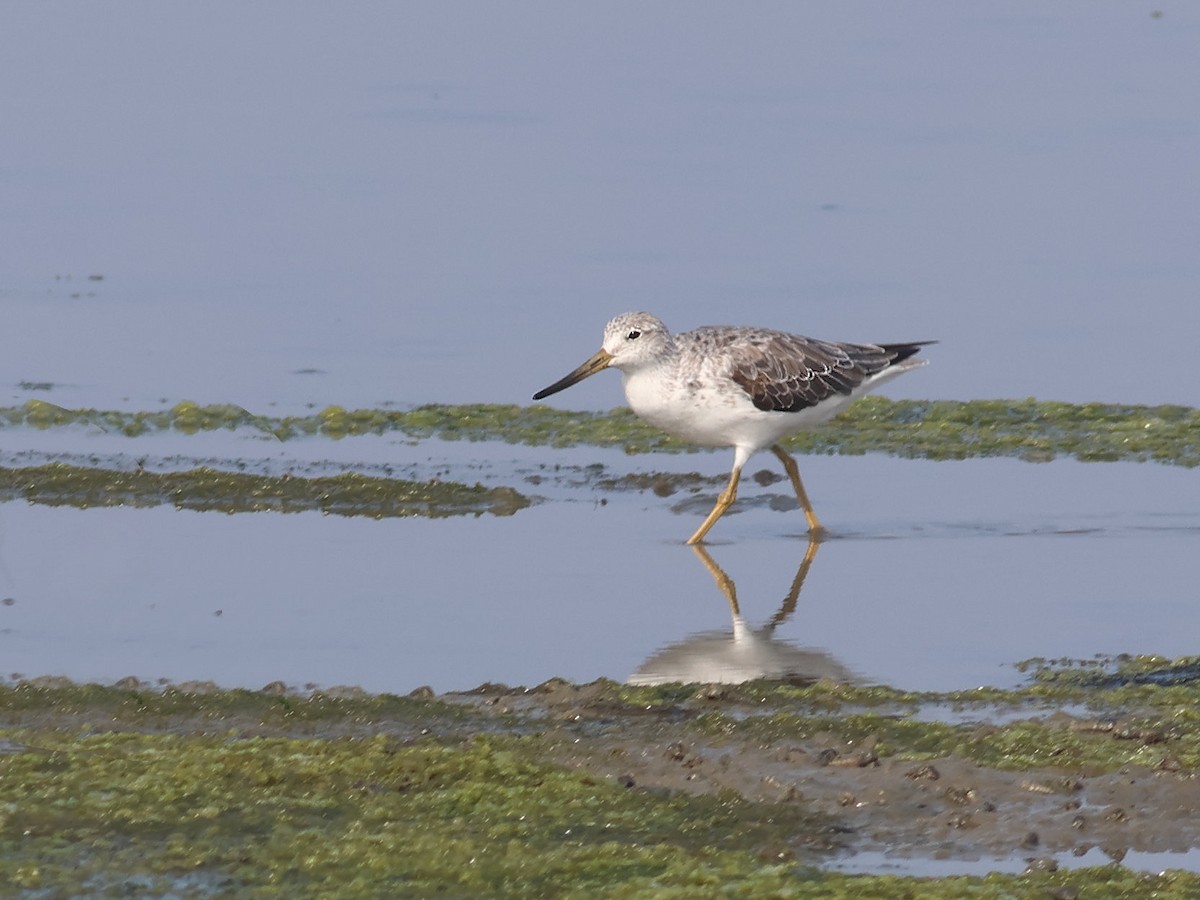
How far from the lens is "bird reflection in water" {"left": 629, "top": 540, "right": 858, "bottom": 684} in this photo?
696 centimetres

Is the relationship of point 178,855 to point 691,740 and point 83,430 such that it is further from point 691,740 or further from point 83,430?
point 83,430

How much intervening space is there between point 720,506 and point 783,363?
2.84 feet

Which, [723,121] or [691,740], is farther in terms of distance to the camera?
[723,121]

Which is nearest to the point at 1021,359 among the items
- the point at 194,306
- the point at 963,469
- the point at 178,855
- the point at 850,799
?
the point at 963,469

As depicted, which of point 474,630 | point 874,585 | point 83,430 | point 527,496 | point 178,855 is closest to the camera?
point 178,855

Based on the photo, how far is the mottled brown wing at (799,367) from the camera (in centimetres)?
948

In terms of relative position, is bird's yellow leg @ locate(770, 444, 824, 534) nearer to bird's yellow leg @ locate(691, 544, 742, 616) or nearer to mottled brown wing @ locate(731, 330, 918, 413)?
mottled brown wing @ locate(731, 330, 918, 413)

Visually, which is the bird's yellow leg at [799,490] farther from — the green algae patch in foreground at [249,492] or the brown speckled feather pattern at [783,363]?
the green algae patch in foreground at [249,492]

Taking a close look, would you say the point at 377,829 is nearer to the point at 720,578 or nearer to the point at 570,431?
the point at 720,578

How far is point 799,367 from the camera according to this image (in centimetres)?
970

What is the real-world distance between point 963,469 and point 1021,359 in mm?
1791

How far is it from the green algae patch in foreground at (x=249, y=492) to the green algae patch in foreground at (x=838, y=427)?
888 mm

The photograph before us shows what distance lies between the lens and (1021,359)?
460 inches

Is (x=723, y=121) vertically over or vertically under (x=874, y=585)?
over
